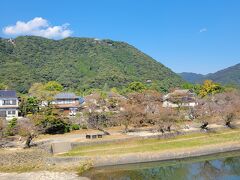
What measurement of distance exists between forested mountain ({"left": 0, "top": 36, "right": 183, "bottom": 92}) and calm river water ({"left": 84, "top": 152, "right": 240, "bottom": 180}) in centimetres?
5750

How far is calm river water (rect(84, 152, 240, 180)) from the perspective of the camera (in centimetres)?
2881

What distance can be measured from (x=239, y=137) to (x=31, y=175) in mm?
25566

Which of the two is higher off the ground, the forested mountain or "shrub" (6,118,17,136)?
the forested mountain

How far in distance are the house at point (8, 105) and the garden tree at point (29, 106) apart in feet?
3.95

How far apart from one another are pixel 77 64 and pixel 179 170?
88.1 metres

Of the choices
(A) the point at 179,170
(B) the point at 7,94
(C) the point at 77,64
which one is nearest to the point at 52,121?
(B) the point at 7,94

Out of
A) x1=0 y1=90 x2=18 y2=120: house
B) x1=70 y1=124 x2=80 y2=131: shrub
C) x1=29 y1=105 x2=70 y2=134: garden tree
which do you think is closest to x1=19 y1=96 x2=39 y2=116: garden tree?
x1=0 y1=90 x2=18 y2=120: house

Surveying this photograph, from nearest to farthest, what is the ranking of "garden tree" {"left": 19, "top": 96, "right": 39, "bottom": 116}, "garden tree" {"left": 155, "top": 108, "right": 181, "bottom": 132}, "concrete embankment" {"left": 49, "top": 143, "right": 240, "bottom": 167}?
"concrete embankment" {"left": 49, "top": 143, "right": 240, "bottom": 167}
"garden tree" {"left": 155, "top": 108, "right": 181, "bottom": 132}
"garden tree" {"left": 19, "top": 96, "right": 39, "bottom": 116}

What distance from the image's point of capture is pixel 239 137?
40.7m

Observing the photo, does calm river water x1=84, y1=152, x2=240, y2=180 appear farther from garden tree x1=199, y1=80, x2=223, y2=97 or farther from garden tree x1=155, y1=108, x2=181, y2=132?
garden tree x1=199, y1=80, x2=223, y2=97

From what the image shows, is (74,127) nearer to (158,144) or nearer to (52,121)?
(52,121)

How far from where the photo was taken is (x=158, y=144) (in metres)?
36.7

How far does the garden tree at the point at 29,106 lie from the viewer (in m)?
52.9

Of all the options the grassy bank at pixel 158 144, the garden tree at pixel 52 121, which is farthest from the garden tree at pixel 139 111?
the garden tree at pixel 52 121
